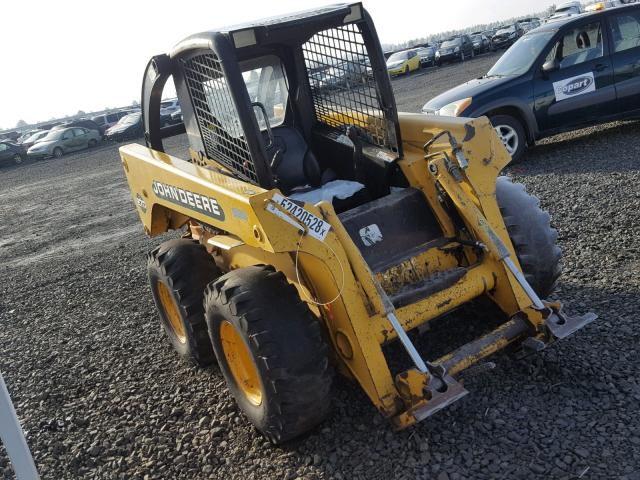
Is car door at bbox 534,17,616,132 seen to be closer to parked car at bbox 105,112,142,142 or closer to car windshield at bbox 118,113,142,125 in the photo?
parked car at bbox 105,112,142,142

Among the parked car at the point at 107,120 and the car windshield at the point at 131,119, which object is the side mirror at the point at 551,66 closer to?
the car windshield at the point at 131,119

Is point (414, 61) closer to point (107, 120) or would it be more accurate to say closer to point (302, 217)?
point (107, 120)

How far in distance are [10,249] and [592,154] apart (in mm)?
8711

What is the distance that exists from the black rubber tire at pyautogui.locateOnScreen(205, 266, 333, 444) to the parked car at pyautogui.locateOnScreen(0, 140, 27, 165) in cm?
2684

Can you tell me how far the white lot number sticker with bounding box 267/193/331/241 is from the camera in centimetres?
303

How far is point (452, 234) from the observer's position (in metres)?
3.83

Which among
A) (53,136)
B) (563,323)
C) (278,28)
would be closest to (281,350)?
(563,323)

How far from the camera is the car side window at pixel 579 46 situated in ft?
27.5

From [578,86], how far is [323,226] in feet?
21.5

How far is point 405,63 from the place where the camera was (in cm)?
3338

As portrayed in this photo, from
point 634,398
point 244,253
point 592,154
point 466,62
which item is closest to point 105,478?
point 244,253

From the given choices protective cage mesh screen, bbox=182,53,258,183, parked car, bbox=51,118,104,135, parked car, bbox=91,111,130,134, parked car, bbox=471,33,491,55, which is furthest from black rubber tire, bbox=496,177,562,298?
parked car, bbox=471,33,491,55

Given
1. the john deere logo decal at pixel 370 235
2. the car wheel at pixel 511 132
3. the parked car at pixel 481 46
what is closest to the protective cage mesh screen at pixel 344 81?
the john deere logo decal at pixel 370 235

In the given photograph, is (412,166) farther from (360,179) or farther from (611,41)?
(611,41)
